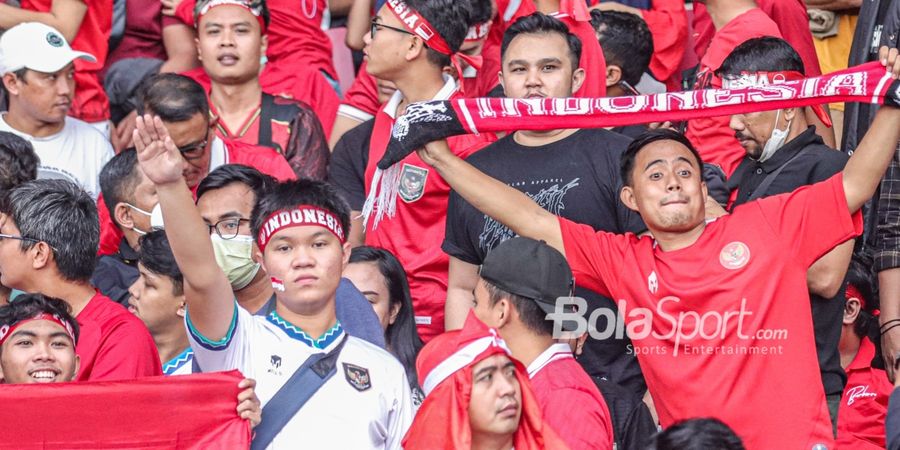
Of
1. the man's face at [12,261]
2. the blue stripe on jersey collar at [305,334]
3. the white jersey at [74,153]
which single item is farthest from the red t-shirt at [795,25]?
the man's face at [12,261]

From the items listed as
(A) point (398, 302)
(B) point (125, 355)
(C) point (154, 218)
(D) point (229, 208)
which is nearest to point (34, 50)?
(C) point (154, 218)

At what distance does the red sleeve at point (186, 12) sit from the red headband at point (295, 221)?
364 centimetres

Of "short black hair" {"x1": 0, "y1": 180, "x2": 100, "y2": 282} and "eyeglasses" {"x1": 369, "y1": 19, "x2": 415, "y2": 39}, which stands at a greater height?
"eyeglasses" {"x1": 369, "y1": 19, "x2": 415, "y2": 39}

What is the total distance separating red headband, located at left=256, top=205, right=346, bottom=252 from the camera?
521 centimetres

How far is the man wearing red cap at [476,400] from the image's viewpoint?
15.0 ft

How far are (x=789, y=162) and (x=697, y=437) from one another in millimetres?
1765

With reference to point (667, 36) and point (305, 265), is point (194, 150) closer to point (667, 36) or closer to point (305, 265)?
point (305, 265)

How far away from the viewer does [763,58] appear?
6309 millimetres

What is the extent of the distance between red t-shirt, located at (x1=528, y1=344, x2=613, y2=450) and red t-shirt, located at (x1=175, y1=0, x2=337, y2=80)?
13.2 ft

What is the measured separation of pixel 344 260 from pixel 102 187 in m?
2.39

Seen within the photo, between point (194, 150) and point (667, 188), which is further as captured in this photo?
point (194, 150)

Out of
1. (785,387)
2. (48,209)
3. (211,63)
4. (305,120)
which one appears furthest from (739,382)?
(211,63)

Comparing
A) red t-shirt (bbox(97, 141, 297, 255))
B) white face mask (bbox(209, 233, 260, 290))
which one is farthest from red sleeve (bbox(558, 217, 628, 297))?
red t-shirt (bbox(97, 141, 297, 255))

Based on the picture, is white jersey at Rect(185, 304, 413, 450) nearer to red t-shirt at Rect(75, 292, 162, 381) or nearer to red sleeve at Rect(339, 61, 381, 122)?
red t-shirt at Rect(75, 292, 162, 381)
